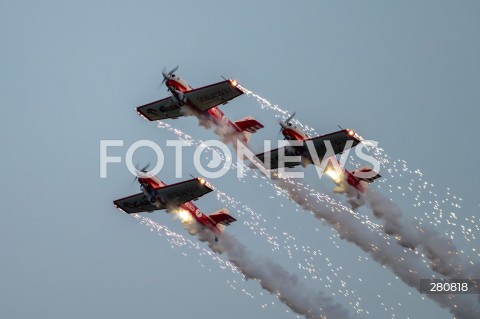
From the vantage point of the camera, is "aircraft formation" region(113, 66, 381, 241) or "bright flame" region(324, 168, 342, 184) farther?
"bright flame" region(324, 168, 342, 184)

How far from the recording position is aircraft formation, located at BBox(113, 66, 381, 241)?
464ft

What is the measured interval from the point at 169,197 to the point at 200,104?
9.50 metres

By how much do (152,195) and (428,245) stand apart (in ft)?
88.8

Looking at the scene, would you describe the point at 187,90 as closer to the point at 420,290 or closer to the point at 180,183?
the point at 180,183

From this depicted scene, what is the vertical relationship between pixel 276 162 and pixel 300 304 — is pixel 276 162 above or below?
above

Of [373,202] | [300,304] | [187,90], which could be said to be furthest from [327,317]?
[187,90]

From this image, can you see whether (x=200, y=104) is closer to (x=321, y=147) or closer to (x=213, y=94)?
(x=213, y=94)

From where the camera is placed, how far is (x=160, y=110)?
148750mm

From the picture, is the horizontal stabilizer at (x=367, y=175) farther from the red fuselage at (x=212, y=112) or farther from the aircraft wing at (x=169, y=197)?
the aircraft wing at (x=169, y=197)

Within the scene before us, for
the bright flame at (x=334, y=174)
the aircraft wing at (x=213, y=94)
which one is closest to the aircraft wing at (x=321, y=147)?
the bright flame at (x=334, y=174)

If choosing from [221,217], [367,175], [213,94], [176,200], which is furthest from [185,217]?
[367,175]

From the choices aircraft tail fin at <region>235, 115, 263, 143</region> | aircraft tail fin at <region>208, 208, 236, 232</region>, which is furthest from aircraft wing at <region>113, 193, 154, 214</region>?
aircraft tail fin at <region>235, 115, 263, 143</region>

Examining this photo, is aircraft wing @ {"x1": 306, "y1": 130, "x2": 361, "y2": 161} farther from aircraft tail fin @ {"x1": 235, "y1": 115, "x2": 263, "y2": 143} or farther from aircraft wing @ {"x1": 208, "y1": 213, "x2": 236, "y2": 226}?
aircraft wing @ {"x1": 208, "y1": 213, "x2": 236, "y2": 226}

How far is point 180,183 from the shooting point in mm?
142375
